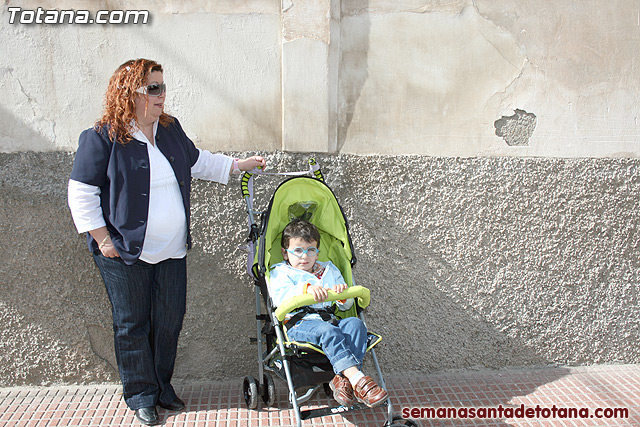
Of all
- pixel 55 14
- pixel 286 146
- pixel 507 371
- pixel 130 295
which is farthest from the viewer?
pixel 507 371

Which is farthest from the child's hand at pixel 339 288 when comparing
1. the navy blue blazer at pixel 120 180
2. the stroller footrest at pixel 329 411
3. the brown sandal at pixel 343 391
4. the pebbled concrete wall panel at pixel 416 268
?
the navy blue blazer at pixel 120 180

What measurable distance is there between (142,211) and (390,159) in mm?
1593

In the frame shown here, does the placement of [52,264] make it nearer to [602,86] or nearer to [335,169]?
[335,169]

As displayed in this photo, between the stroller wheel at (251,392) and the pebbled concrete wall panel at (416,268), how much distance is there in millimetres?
373

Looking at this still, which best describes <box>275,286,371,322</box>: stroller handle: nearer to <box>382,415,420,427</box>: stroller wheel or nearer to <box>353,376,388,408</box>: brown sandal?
<box>353,376,388,408</box>: brown sandal

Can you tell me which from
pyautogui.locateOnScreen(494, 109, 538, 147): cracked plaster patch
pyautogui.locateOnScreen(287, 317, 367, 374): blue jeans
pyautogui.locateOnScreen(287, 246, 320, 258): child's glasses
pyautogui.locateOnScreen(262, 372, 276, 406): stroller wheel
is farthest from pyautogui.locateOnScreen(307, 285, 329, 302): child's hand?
pyautogui.locateOnScreen(494, 109, 538, 147): cracked plaster patch

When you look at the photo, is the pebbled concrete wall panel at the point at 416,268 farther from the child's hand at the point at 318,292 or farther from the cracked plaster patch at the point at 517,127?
the child's hand at the point at 318,292

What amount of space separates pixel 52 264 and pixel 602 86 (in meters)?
3.74

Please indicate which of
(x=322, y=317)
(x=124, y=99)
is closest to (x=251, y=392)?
(x=322, y=317)

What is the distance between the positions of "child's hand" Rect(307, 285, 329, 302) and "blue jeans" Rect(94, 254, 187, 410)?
878 mm

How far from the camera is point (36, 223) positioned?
354 centimetres

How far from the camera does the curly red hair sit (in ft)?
9.73

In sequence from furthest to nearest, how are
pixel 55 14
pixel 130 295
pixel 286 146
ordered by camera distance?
pixel 286 146
pixel 55 14
pixel 130 295

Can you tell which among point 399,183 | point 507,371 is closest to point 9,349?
point 399,183
